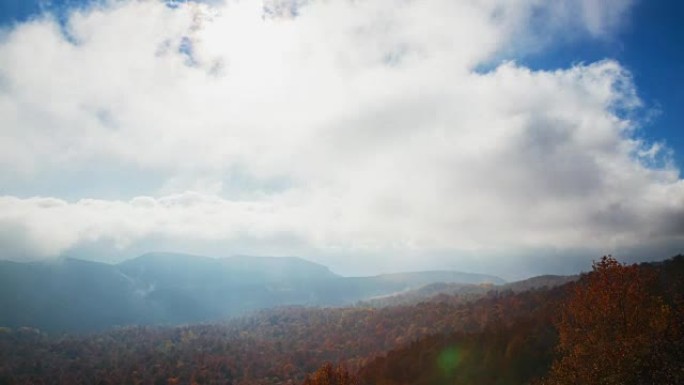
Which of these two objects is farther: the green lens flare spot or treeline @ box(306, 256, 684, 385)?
the green lens flare spot

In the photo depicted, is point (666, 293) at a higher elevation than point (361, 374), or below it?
higher

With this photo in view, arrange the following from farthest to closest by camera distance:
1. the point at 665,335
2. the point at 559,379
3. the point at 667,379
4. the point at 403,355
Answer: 1. the point at 403,355
2. the point at 559,379
3. the point at 665,335
4. the point at 667,379

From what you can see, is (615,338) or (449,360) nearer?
(615,338)

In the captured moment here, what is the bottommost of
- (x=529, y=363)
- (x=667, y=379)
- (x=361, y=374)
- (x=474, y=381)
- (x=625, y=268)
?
(x=361, y=374)

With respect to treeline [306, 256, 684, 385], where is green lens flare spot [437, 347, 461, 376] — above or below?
below

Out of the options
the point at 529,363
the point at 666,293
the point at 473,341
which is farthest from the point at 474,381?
the point at 666,293

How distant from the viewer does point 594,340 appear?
60.3 metres

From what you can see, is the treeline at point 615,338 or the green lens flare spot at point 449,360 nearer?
the treeline at point 615,338

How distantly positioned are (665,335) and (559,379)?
14644mm

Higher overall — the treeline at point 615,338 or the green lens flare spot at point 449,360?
the treeline at point 615,338

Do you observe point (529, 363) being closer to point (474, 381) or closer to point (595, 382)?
point (474, 381)

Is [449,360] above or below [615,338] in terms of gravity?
below

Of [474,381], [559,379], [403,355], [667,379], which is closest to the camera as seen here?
[667,379]

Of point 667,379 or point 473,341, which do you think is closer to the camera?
point 667,379
